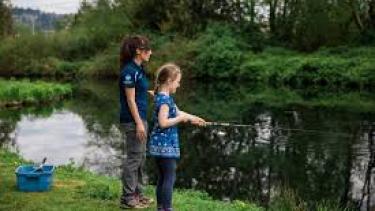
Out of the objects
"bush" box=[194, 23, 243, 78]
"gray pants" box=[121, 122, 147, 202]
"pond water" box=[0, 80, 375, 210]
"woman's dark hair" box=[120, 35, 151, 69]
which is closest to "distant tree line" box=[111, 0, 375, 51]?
"bush" box=[194, 23, 243, 78]

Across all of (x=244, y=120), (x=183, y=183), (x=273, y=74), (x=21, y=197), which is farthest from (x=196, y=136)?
(x=273, y=74)

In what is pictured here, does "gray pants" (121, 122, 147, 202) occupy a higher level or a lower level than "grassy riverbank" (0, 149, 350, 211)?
higher

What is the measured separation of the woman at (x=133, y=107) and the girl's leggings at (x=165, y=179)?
0.65 metres

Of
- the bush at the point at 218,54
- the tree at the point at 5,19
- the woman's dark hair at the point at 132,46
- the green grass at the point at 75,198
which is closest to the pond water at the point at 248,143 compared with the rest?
the green grass at the point at 75,198

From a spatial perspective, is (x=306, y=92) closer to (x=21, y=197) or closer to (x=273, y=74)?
(x=273, y=74)

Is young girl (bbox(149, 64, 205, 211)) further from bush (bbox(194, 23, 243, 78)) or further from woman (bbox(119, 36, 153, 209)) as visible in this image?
bush (bbox(194, 23, 243, 78))

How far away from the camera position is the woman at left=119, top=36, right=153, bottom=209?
25.2ft

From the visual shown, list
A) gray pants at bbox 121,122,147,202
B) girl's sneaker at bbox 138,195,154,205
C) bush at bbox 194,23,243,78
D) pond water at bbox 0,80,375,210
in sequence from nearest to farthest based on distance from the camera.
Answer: gray pants at bbox 121,122,147,202, girl's sneaker at bbox 138,195,154,205, pond water at bbox 0,80,375,210, bush at bbox 194,23,243,78

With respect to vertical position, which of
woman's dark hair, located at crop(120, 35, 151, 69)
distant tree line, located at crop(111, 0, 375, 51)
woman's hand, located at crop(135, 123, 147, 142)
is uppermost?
distant tree line, located at crop(111, 0, 375, 51)

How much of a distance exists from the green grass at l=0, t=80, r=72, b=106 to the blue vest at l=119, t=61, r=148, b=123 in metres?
23.2

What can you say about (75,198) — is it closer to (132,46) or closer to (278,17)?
(132,46)

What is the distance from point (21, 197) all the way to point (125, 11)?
50715 mm

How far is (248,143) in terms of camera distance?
18469 millimetres

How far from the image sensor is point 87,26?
6153 centimetres
